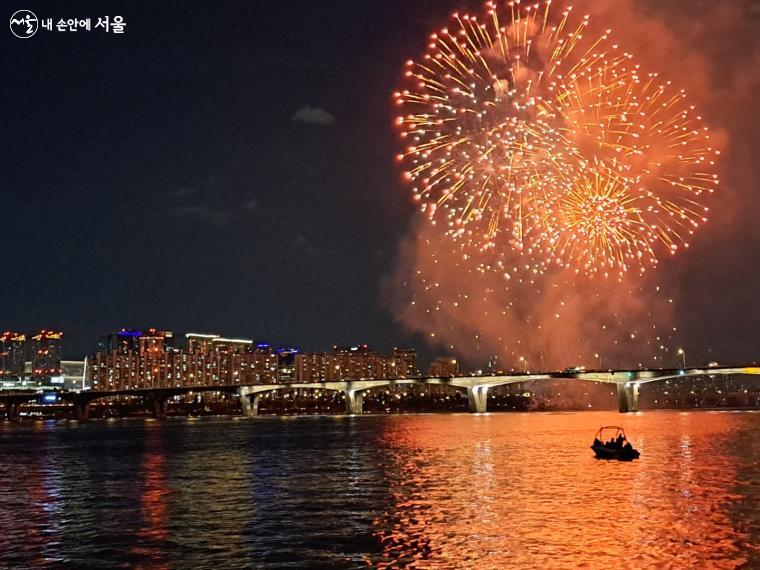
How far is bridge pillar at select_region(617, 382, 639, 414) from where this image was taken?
575ft

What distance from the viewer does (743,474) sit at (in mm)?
52219

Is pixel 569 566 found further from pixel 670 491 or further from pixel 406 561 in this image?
pixel 670 491

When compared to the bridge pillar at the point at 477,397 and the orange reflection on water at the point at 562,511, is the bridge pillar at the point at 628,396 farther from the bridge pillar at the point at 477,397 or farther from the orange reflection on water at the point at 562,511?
the orange reflection on water at the point at 562,511

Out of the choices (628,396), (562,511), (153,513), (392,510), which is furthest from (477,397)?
(153,513)

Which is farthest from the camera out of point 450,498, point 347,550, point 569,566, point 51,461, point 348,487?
point 51,461

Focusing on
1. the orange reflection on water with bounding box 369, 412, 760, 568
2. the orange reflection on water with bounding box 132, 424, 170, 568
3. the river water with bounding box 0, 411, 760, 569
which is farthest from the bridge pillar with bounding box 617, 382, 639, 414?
the orange reflection on water with bounding box 132, 424, 170, 568

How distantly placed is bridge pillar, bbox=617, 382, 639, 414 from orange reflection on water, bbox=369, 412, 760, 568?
10648 centimetres

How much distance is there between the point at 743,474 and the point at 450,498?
66.6 ft

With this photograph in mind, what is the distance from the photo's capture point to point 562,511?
37.4 meters

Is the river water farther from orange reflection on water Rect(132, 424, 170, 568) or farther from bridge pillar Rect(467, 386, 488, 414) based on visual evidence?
bridge pillar Rect(467, 386, 488, 414)

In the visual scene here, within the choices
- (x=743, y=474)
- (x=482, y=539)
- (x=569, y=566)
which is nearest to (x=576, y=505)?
(x=482, y=539)

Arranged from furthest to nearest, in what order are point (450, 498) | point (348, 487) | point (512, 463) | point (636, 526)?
1. point (512, 463)
2. point (348, 487)
3. point (450, 498)
4. point (636, 526)

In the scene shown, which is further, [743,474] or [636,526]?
[743,474]

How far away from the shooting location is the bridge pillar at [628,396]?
175 m
